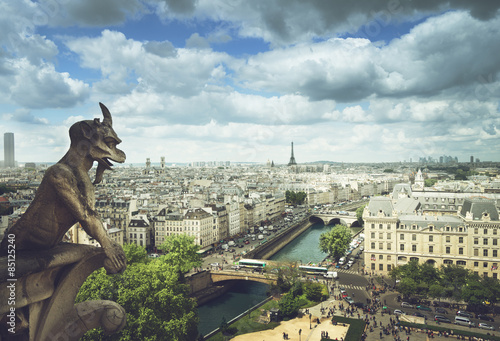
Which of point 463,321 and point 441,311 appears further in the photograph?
point 441,311

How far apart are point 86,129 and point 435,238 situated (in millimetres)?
49574

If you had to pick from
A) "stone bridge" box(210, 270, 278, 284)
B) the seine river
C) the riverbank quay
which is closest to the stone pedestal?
the seine river

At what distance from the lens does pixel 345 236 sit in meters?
55.2

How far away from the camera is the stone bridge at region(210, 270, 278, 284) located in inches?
1784

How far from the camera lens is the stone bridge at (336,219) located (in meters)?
93.4

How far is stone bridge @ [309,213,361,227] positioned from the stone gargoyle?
294ft

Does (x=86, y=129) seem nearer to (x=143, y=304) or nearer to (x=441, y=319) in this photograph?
(x=143, y=304)

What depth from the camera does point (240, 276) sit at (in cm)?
4662

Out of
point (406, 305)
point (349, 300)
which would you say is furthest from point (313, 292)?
point (406, 305)

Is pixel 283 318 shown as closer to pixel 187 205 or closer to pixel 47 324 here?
pixel 47 324

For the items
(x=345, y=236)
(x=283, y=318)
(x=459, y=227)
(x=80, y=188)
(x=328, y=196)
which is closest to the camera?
(x=80, y=188)

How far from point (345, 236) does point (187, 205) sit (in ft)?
122

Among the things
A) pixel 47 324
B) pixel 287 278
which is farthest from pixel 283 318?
pixel 47 324

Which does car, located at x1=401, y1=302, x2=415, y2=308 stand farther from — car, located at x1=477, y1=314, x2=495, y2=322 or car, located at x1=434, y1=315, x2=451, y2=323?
car, located at x1=477, y1=314, x2=495, y2=322
